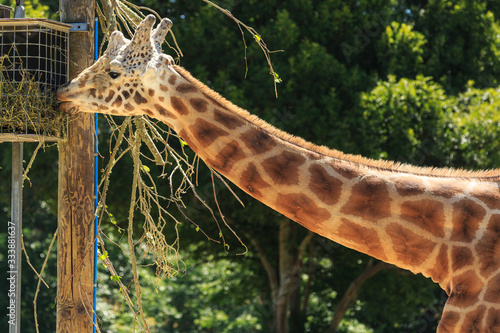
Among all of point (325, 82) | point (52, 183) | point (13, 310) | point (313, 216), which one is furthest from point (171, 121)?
point (52, 183)

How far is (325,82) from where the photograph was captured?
12.0 meters

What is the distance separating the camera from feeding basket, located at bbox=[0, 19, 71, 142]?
416cm

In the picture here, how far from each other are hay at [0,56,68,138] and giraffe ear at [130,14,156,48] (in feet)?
2.22

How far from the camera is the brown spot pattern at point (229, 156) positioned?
3971 mm

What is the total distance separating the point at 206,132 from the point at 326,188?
0.73 m

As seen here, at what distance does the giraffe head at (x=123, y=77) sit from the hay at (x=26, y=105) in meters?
0.17

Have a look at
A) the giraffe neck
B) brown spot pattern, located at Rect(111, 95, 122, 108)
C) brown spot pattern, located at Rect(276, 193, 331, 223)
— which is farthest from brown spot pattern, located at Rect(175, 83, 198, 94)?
brown spot pattern, located at Rect(276, 193, 331, 223)

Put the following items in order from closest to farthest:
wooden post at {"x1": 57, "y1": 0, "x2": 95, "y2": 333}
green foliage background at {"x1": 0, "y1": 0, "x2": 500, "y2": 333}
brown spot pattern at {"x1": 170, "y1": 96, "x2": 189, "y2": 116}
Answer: brown spot pattern at {"x1": 170, "y1": 96, "x2": 189, "y2": 116} < wooden post at {"x1": 57, "y1": 0, "x2": 95, "y2": 333} < green foliage background at {"x1": 0, "y1": 0, "x2": 500, "y2": 333}

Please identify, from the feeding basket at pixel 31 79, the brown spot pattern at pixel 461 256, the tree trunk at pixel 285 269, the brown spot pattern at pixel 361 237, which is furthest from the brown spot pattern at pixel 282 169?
the tree trunk at pixel 285 269

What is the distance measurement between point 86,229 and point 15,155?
2.09ft

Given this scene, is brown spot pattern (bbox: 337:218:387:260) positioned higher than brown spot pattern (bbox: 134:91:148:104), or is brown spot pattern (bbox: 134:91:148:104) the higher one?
brown spot pattern (bbox: 134:91:148:104)

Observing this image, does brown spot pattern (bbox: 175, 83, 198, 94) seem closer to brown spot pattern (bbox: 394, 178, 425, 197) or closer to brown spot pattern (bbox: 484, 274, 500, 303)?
brown spot pattern (bbox: 394, 178, 425, 197)

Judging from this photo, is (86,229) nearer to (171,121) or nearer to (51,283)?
(171,121)

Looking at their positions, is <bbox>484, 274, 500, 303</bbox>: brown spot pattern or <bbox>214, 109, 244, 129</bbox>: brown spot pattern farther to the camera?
<bbox>214, 109, 244, 129</bbox>: brown spot pattern
